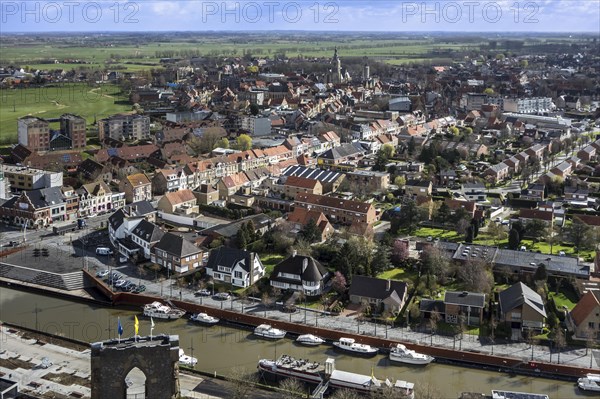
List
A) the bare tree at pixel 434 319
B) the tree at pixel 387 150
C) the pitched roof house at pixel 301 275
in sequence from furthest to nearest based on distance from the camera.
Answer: the tree at pixel 387 150
the pitched roof house at pixel 301 275
the bare tree at pixel 434 319

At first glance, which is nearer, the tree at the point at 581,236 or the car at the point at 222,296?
the car at the point at 222,296

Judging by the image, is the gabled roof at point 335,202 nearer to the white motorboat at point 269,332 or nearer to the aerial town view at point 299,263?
the aerial town view at point 299,263

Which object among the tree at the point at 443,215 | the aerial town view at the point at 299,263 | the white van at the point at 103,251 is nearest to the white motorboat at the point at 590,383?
the aerial town view at the point at 299,263

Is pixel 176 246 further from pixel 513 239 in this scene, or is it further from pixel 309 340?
pixel 513 239

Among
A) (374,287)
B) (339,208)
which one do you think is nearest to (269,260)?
(374,287)

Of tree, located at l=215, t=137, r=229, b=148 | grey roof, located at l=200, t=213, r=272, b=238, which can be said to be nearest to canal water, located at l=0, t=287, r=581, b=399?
grey roof, located at l=200, t=213, r=272, b=238

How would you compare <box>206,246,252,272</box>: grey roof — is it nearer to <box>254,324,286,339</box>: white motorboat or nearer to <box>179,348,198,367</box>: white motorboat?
<box>254,324,286,339</box>: white motorboat
